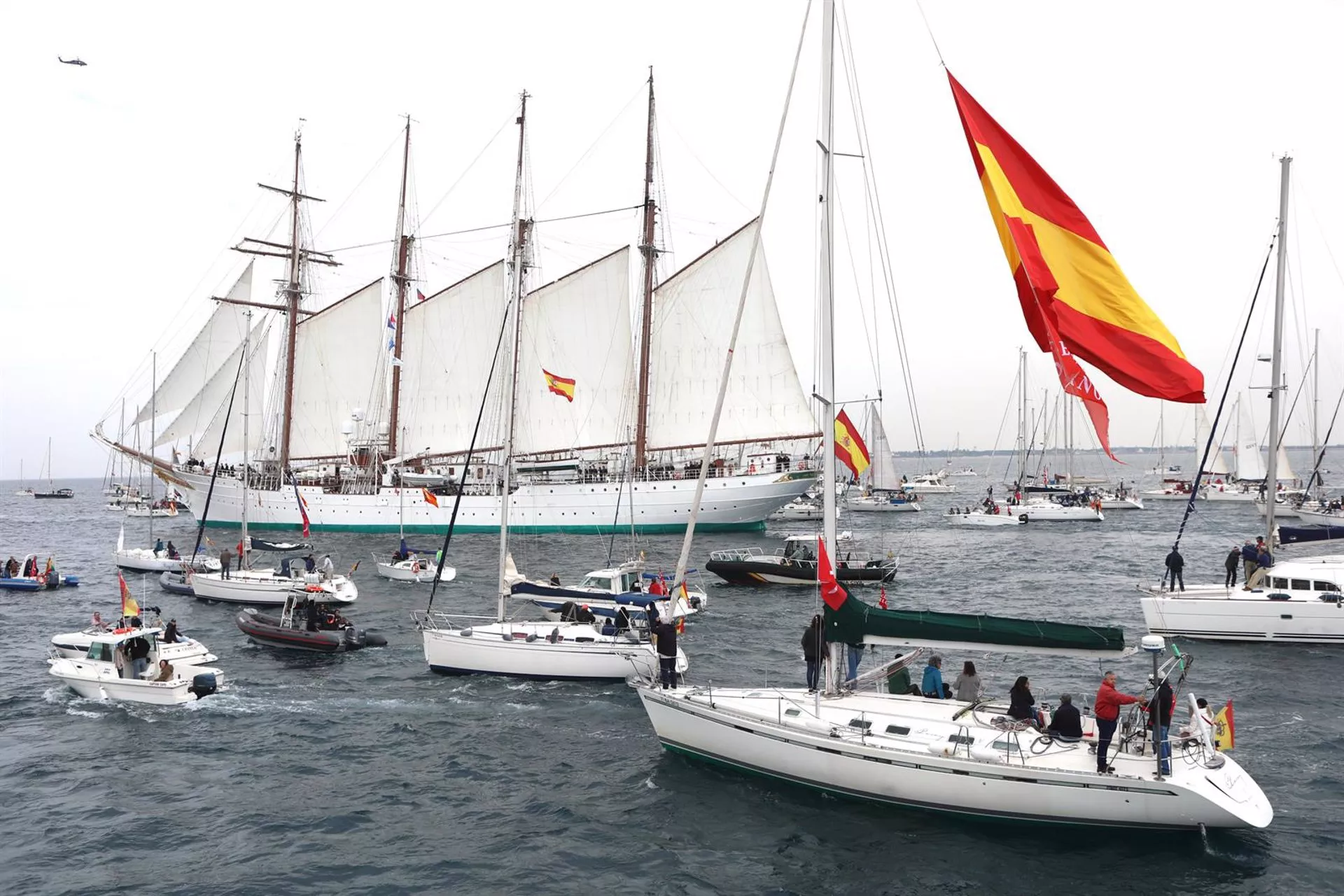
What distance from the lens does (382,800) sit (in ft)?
53.7

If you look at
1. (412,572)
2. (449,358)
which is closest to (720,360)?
(449,358)

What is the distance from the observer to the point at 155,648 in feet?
74.2

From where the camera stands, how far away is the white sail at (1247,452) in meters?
102

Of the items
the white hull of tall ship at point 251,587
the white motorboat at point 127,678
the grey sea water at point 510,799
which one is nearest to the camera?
the grey sea water at point 510,799

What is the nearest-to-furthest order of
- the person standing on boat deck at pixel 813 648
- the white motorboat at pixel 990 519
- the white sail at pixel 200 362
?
1. the person standing on boat deck at pixel 813 648
2. the white sail at pixel 200 362
3. the white motorboat at pixel 990 519

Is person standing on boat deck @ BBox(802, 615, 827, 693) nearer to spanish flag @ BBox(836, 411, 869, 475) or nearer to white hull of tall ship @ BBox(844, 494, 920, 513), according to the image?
spanish flag @ BBox(836, 411, 869, 475)

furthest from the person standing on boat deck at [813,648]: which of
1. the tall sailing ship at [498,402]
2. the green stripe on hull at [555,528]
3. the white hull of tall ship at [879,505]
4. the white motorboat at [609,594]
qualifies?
the white hull of tall ship at [879,505]

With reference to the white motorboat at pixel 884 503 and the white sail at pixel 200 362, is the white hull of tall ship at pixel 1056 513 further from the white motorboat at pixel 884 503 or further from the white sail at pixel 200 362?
the white sail at pixel 200 362

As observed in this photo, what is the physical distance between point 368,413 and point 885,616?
65514mm

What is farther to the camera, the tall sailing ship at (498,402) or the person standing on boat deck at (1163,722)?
the tall sailing ship at (498,402)

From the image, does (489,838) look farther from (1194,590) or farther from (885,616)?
(1194,590)

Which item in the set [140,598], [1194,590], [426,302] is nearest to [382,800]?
[1194,590]

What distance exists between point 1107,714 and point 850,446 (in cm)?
4126

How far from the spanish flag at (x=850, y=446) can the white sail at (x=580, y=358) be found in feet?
58.3
